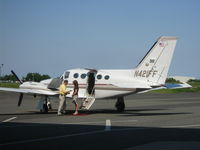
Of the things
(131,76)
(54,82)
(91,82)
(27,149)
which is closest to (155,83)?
(131,76)

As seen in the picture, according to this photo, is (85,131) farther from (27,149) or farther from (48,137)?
(27,149)

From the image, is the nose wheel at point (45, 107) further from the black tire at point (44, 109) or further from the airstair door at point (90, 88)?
the airstair door at point (90, 88)

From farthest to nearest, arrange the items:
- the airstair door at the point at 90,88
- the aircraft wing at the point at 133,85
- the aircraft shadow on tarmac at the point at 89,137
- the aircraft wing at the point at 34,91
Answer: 1. the airstair door at the point at 90,88
2. the aircraft wing at the point at 34,91
3. the aircraft wing at the point at 133,85
4. the aircraft shadow on tarmac at the point at 89,137

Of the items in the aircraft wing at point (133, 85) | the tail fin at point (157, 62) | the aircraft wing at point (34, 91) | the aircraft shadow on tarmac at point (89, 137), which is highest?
the tail fin at point (157, 62)

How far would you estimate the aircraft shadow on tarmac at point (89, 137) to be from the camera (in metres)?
11.5

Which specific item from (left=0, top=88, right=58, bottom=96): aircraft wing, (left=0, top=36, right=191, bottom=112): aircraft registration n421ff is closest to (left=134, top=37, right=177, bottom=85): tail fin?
(left=0, top=36, right=191, bottom=112): aircraft registration n421ff

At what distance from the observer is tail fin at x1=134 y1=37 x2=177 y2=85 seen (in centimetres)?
2442

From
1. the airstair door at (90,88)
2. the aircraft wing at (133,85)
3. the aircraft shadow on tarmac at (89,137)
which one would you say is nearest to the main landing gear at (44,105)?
the airstair door at (90,88)

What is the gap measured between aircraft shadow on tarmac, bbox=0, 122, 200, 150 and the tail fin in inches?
340

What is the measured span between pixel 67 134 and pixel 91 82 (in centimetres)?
1231

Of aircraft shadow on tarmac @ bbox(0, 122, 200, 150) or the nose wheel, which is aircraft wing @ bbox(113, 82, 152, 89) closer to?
the nose wheel

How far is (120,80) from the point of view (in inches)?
982

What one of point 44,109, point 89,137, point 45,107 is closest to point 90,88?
point 45,107

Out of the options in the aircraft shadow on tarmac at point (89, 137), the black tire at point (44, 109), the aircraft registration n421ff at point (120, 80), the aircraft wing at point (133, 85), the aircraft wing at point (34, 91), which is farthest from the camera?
the black tire at point (44, 109)
